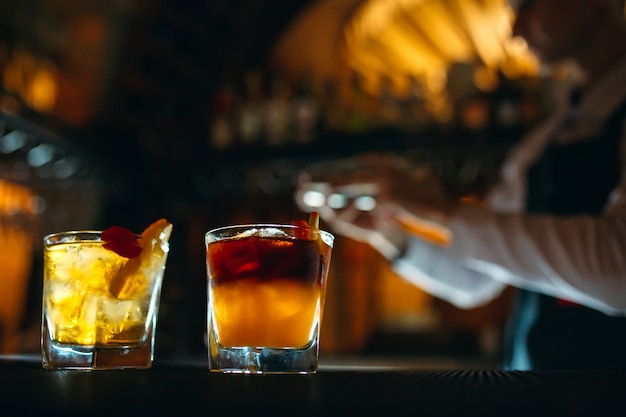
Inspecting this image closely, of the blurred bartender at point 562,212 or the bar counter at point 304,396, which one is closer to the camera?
the bar counter at point 304,396

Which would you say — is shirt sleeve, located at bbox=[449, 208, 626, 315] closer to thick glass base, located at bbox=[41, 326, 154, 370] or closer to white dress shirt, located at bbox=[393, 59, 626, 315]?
white dress shirt, located at bbox=[393, 59, 626, 315]

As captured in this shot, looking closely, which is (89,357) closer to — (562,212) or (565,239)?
(565,239)

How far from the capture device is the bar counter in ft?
1.12

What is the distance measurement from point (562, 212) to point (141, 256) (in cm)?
109

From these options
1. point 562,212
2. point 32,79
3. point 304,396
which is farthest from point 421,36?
point 304,396

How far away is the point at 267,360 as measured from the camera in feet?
2.10

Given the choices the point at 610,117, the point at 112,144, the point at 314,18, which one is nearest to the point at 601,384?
the point at 610,117

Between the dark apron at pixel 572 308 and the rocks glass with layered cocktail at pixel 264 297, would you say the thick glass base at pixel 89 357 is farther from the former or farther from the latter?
the dark apron at pixel 572 308

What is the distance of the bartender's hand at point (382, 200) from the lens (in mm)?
1381

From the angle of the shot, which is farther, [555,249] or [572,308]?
[572,308]

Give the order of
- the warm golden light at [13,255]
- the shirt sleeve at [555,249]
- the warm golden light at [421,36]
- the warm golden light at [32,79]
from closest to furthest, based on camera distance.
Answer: the shirt sleeve at [555,249], the warm golden light at [13,255], the warm golden light at [32,79], the warm golden light at [421,36]

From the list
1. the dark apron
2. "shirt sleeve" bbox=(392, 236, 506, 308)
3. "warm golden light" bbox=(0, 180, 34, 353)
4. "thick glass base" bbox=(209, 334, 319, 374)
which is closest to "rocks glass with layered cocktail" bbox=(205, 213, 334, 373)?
"thick glass base" bbox=(209, 334, 319, 374)

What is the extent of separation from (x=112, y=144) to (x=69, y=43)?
1008 mm

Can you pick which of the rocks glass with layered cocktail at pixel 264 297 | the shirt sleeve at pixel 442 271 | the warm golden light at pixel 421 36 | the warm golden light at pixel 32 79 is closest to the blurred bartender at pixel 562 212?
the shirt sleeve at pixel 442 271
